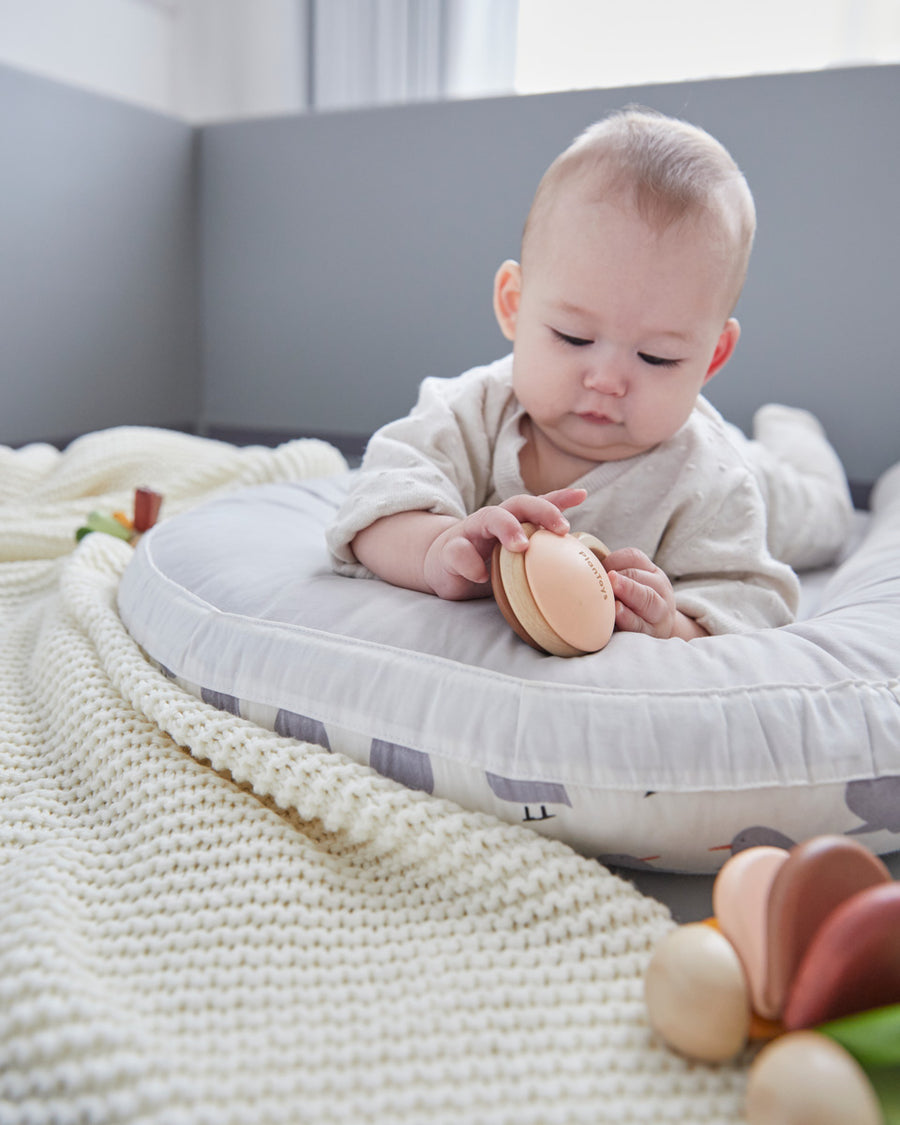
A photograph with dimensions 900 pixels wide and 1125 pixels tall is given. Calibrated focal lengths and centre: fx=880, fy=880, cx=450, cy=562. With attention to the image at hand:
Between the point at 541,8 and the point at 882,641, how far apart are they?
233cm

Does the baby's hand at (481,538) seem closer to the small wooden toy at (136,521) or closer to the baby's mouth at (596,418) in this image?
the baby's mouth at (596,418)

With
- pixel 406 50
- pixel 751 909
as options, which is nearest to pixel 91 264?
pixel 406 50

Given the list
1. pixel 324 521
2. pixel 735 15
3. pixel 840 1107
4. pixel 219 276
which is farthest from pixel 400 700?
pixel 735 15

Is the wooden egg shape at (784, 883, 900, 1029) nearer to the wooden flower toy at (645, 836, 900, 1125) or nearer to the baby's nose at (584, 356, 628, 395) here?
the wooden flower toy at (645, 836, 900, 1125)

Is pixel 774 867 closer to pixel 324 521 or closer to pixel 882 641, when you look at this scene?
pixel 882 641

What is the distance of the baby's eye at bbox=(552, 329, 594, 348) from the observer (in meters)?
0.73

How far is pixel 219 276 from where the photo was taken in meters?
2.11

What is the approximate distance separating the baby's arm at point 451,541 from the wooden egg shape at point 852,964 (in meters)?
0.28

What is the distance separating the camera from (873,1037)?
0.31 m

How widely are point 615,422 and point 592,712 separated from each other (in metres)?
0.34

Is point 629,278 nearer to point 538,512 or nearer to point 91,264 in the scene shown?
point 538,512

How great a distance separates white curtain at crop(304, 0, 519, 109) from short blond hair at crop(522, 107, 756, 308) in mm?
1903

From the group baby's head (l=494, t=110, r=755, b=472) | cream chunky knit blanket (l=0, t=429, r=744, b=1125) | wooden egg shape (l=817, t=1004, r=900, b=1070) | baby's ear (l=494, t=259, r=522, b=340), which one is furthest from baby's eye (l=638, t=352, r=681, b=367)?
wooden egg shape (l=817, t=1004, r=900, b=1070)

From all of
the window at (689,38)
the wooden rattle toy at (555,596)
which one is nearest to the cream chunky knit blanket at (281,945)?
the wooden rattle toy at (555,596)
